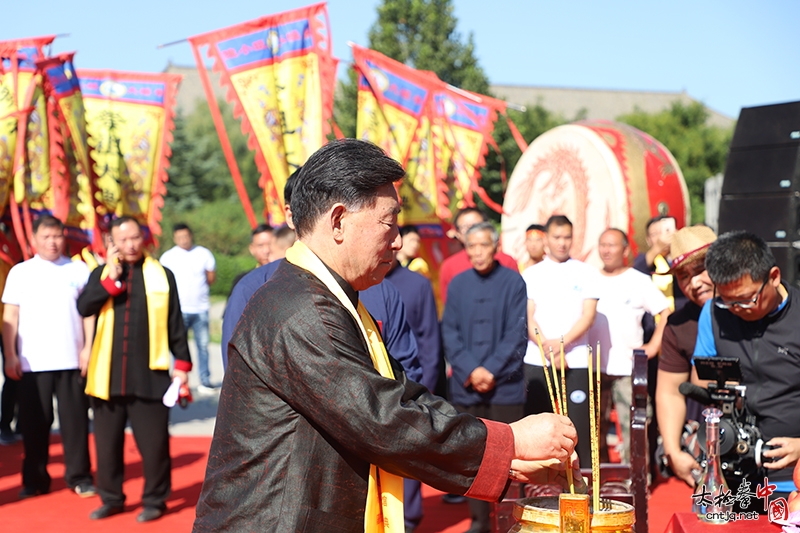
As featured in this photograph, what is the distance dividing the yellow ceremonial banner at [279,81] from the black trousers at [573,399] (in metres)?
2.58

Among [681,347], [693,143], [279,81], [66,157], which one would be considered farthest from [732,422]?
[693,143]

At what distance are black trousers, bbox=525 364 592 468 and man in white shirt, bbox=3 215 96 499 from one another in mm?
2908

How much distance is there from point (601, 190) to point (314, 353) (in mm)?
7771

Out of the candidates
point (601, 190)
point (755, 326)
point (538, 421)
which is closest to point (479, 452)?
point (538, 421)

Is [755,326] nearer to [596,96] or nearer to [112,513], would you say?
[112,513]

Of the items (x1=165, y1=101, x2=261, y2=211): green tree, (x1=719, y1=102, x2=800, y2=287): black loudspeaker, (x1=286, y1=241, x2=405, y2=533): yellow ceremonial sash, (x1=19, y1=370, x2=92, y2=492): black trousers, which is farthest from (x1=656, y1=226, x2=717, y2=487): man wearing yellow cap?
(x1=165, y1=101, x2=261, y2=211): green tree

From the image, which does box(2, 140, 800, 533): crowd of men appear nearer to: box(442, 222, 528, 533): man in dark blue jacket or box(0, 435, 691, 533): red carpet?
box(442, 222, 528, 533): man in dark blue jacket

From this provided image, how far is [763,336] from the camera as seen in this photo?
9.87ft

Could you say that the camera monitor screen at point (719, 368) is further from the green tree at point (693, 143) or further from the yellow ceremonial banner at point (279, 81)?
the green tree at point (693, 143)

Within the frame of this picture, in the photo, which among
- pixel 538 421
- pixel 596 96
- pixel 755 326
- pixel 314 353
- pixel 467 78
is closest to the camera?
pixel 314 353

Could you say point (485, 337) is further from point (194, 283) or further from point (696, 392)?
point (194, 283)

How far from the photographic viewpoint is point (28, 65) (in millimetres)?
6137

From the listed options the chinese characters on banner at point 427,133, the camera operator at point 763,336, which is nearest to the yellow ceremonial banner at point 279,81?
the chinese characters on banner at point 427,133

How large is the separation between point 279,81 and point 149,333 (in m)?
2.60
